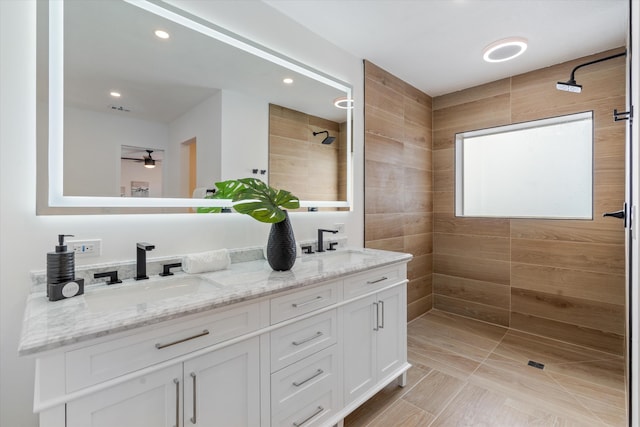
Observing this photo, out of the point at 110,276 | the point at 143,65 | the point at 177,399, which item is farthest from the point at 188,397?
the point at 143,65

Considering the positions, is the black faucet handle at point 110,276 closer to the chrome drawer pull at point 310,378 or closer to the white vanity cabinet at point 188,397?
the white vanity cabinet at point 188,397

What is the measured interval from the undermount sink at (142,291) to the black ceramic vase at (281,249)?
1.11 feet

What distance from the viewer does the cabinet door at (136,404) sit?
2.78 feet

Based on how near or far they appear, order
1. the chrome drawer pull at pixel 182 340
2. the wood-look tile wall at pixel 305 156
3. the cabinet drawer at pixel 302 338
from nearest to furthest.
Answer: the chrome drawer pull at pixel 182 340 → the cabinet drawer at pixel 302 338 → the wood-look tile wall at pixel 305 156

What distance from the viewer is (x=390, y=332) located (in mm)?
1916

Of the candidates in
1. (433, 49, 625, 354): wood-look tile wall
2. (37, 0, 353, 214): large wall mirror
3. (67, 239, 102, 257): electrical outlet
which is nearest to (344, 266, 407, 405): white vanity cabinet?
(37, 0, 353, 214): large wall mirror

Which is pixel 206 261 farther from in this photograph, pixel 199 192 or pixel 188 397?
pixel 188 397

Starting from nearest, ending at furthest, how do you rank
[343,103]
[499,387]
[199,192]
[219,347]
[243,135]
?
[219,347] < [199,192] < [243,135] < [499,387] < [343,103]

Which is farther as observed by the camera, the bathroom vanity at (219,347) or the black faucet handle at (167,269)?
the black faucet handle at (167,269)

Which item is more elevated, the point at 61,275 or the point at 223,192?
the point at 223,192

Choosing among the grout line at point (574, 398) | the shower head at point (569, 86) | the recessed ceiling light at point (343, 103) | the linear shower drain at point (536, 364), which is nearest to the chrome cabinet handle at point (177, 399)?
the recessed ceiling light at point (343, 103)

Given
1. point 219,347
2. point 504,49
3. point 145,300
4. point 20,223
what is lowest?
point 219,347

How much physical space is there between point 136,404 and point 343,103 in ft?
7.65

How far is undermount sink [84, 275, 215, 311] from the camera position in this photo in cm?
118
